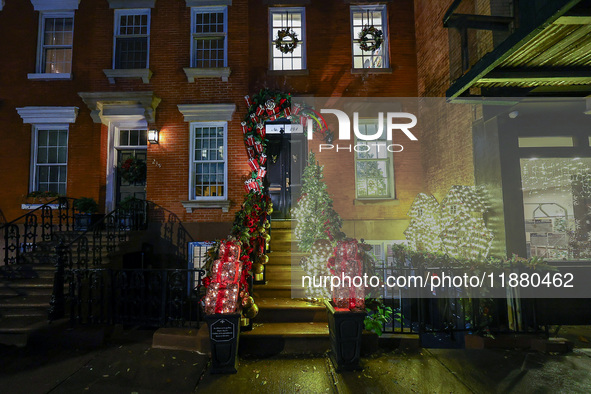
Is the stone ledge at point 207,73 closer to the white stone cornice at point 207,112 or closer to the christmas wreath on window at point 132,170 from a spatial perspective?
the white stone cornice at point 207,112

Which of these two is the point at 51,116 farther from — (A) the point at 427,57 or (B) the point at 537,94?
(B) the point at 537,94

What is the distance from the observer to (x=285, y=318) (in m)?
5.54

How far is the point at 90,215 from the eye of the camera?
8.54 m

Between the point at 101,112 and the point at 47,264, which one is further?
the point at 101,112

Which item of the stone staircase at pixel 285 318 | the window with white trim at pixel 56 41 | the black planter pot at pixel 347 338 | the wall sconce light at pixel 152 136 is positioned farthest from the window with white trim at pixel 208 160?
the black planter pot at pixel 347 338

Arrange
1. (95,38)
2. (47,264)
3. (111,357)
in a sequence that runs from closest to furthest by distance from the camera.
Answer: (111,357), (47,264), (95,38)

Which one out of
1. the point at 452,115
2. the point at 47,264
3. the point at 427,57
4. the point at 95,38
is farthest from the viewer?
the point at 95,38

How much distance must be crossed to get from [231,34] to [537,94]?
8.18 m

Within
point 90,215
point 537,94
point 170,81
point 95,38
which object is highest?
point 95,38

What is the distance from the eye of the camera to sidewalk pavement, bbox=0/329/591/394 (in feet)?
12.8

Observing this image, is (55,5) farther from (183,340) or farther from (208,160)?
(183,340)

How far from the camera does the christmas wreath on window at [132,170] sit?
9648 millimetres

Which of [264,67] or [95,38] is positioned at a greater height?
[95,38]

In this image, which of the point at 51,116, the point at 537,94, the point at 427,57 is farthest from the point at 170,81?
the point at 537,94
